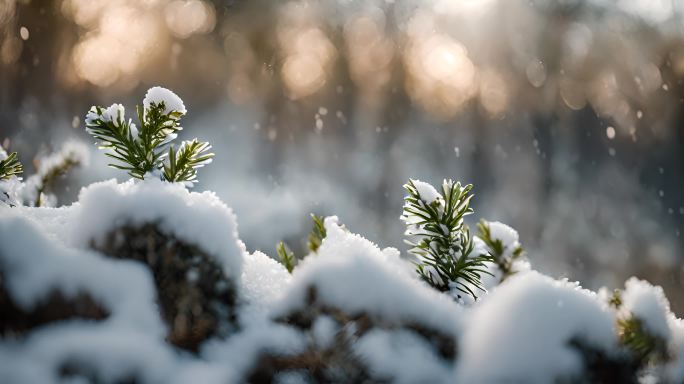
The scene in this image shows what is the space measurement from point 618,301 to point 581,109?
12.1m

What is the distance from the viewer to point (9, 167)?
128 cm

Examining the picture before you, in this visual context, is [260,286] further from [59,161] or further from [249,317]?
[59,161]

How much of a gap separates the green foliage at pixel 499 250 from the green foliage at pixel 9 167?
50.4 inches

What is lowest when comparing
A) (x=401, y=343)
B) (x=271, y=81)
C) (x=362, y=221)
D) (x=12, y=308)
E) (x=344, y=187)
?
(x=12, y=308)

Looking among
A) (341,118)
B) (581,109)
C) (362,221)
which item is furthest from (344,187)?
(581,109)

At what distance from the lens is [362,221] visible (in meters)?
11.0

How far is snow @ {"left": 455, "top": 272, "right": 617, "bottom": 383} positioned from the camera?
25.8 inches

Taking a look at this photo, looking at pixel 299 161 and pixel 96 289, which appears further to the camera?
pixel 299 161

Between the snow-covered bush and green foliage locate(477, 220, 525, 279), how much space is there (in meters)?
0.16

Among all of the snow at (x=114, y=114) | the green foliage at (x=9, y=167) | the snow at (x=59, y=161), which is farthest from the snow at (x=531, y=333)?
the snow at (x=59, y=161)

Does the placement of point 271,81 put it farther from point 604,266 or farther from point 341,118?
point 604,266

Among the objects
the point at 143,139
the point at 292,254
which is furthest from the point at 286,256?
the point at 143,139

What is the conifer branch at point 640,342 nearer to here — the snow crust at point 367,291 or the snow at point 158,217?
the snow crust at point 367,291

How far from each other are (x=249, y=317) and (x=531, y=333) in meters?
0.48
